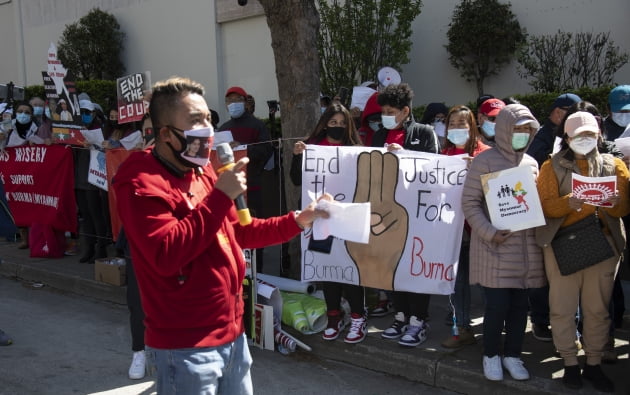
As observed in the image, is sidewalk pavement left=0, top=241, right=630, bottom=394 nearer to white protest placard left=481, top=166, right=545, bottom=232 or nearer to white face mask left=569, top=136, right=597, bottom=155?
white protest placard left=481, top=166, right=545, bottom=232

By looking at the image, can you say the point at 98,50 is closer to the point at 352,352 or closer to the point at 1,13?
the point at 1,13

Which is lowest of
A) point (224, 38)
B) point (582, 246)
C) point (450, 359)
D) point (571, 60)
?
point (450, 359)

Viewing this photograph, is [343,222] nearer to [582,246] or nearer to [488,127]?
[582,246]

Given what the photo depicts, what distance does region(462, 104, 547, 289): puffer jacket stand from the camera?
13.6 feet

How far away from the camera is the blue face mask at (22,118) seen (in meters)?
9.33

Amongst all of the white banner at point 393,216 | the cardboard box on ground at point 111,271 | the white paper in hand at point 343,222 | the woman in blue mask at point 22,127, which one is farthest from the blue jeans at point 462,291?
the woman in blue mask at point 22,127

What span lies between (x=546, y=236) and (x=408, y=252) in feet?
3.76

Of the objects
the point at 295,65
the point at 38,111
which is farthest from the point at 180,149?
the point at 38,111

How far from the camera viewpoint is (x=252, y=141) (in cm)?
715

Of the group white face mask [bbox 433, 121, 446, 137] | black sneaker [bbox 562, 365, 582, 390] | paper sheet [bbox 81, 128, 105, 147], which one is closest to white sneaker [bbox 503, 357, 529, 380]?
black sneaker [bbox 562, 365, 582, 390]

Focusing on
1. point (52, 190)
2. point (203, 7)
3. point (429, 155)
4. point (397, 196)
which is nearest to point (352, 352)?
point (397, 196)

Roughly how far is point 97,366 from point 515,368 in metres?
3.21

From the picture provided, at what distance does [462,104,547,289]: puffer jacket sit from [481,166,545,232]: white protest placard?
10 cm

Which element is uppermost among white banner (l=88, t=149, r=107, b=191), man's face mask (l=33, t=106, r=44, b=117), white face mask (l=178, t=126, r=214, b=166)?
man's face mask (l=33, t=106, r=44, b=117)
